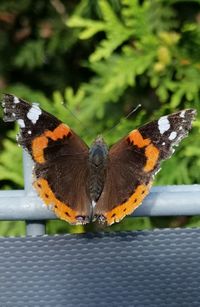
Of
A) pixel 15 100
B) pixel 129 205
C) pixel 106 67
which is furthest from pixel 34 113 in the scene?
pixel 106 67

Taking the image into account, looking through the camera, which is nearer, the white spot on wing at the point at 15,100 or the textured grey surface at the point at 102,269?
the textured grey surface at the point at 102,269

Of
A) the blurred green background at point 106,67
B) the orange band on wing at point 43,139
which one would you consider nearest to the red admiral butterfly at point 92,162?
the orange band on wing at point 43,139

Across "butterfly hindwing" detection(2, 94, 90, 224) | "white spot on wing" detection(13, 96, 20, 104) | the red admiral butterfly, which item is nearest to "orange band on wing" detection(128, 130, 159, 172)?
the red admiral butterfly

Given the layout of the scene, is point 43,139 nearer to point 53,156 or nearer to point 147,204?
point 53,156

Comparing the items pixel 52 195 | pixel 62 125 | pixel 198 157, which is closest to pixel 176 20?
pixel 198 157

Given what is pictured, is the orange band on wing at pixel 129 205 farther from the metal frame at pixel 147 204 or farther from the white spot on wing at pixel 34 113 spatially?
the white spot on wing at pixel 34 113
